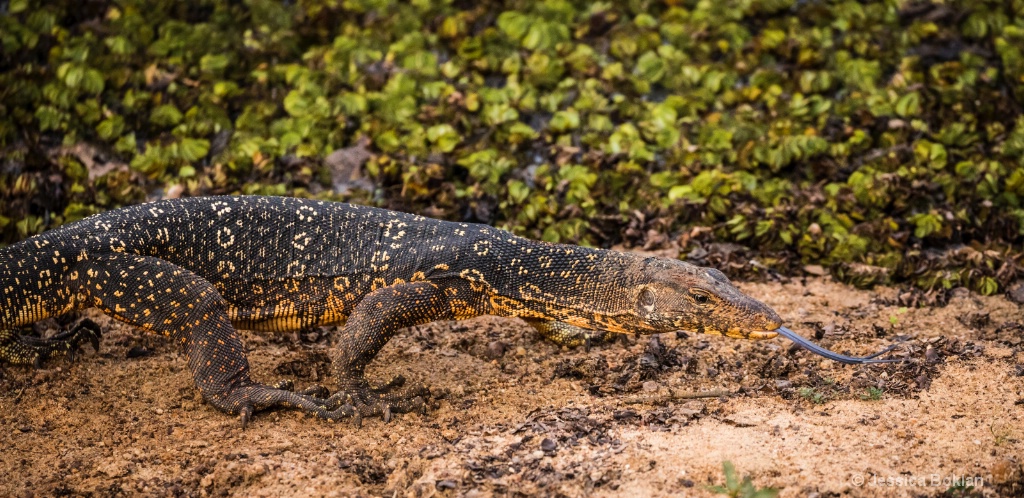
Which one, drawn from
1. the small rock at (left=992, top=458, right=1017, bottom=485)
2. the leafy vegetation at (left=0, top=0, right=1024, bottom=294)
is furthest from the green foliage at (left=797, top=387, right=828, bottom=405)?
the leafy vegetation at (left=0, top=0, right=1024, bottom=294)

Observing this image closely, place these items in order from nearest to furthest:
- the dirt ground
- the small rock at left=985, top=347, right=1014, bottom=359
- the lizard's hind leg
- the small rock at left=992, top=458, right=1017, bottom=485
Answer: the small rock at left=992, top=458, right=1017, bottom=485 → the dirt ground → the lizard's hind leg → the small rock at left=985, top=347, right=1014, bottom=359

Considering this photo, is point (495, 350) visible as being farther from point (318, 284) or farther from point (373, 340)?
point (318, 284)

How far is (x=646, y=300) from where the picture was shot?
6141 mm

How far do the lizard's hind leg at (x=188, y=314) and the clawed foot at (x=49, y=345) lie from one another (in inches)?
39.5

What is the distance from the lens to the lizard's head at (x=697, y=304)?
586 cm

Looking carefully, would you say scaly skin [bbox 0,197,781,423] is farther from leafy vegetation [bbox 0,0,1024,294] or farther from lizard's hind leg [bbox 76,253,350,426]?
leafy vegetation [bbox 0,0,1024,294]

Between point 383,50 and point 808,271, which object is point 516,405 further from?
point 383,50

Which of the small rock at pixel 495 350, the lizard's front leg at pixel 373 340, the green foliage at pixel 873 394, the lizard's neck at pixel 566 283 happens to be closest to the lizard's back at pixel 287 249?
the lizard's front leg at pixel 373 340

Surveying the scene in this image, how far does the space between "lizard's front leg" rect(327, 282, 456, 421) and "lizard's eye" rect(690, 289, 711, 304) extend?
1.60 meters

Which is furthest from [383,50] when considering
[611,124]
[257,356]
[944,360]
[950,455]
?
[950,455]

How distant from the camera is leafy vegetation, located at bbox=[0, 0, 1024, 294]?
28.8 ft

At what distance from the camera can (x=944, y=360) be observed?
649 centimetres

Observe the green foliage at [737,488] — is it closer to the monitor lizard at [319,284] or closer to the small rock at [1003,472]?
the small rock at [1003,472]

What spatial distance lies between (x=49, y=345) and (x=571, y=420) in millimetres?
3644
